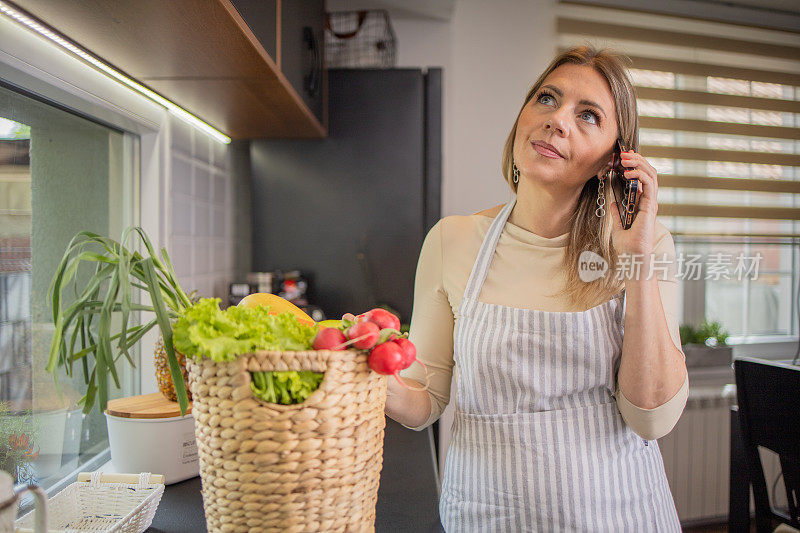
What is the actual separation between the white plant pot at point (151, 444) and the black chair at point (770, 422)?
1240 millimetres

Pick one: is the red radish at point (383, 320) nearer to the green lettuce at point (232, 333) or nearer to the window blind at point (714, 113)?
the green lettuce at point (232, 333)

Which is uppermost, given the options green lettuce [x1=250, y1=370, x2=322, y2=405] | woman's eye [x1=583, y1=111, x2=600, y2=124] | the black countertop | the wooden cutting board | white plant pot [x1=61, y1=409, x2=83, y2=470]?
woman's eye [x1=583, y1=111, x2=600, y2=124]

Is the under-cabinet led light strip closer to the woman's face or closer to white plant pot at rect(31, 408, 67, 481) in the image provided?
white plant pot at rect(31, 408, 67, 481)

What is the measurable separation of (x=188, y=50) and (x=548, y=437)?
0.89 meters

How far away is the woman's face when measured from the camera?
91 cm

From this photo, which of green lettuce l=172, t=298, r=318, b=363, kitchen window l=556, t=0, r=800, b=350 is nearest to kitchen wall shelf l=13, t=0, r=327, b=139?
green lettuce l=172, t=298, r=318, b=363

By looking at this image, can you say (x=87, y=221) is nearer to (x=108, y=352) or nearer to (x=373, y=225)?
(x=108, y=352)

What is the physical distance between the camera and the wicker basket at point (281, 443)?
46cm

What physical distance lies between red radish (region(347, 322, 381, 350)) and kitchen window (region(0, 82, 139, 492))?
0.56m

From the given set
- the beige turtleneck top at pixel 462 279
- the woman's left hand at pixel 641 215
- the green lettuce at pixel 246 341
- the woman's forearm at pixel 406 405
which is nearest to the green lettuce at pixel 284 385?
the green lettuce at pixel 246 341

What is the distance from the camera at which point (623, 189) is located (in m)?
0.91

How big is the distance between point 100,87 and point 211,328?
2.68 feet

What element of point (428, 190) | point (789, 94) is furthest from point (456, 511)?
point (789, 94)

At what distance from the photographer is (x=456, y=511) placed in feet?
2.94
